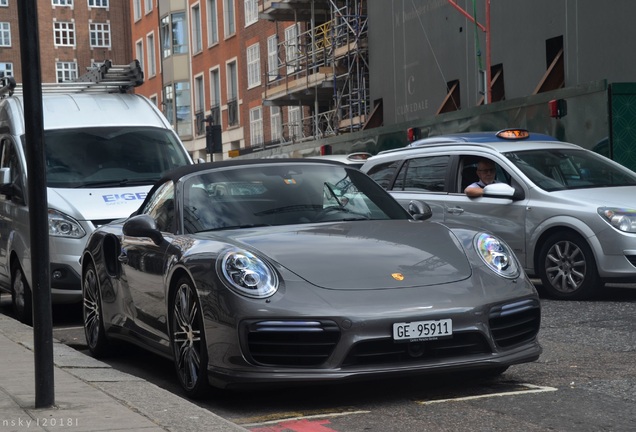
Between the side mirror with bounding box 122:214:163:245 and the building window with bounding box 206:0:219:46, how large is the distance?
48.9 m

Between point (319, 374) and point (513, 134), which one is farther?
point (513, 134)

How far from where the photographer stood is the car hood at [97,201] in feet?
37.9

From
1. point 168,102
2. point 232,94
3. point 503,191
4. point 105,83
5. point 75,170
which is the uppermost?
point 168,102

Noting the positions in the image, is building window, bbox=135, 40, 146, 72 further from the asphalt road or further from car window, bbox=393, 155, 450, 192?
the asphalt road

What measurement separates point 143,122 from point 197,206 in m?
6.00

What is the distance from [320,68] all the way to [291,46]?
545 cm

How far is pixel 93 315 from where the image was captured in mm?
9133

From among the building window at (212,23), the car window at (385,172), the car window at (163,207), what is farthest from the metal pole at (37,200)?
the building window at (212,23)

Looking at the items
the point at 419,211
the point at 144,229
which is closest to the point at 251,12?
the point at 419,211

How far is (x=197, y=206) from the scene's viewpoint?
300 inches

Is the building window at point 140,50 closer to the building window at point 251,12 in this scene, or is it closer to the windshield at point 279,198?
the building window at point 251,12

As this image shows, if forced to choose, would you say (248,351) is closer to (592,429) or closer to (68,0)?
(592,429)

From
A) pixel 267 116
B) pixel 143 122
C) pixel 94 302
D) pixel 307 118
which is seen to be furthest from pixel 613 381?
pixel 267 116

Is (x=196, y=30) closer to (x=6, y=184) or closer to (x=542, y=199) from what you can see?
(x=6, y=184)
